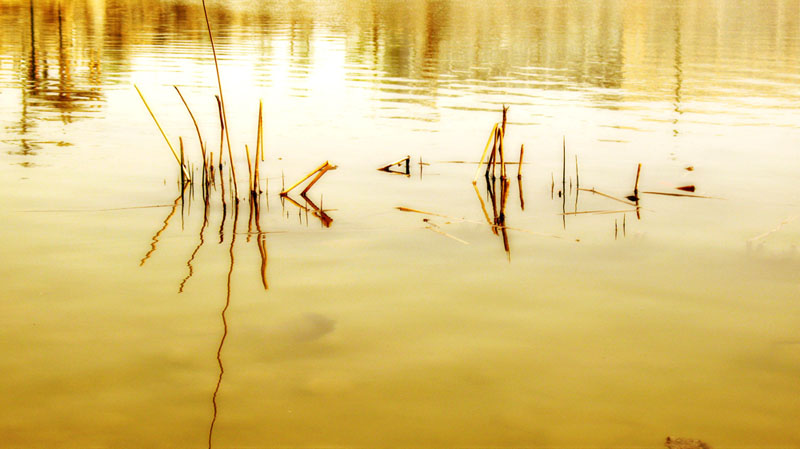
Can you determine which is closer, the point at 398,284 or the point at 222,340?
the point at 222,340

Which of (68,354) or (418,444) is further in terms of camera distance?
(68,354)

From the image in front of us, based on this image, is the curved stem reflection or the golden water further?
the golden water

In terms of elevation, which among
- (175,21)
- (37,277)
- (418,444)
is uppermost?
(175,21)

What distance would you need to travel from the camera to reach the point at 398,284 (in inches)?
252

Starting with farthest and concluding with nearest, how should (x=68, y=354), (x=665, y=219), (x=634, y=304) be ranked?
(x=665, y=219), (x=634, y=304), (x=68, y=354)

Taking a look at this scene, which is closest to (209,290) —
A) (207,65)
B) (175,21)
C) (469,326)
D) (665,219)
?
(469,326)

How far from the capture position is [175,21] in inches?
1736

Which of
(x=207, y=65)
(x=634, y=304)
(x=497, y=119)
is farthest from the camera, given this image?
(x=207, y=65)

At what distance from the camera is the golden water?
4.42 metres

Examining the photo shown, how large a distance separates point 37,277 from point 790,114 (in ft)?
48.2

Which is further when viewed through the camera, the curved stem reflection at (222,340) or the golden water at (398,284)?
the golden water at (398,284)

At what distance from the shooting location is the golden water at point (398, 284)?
4.42m

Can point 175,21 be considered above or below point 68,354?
above

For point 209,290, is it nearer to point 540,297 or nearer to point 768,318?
point 540,297
